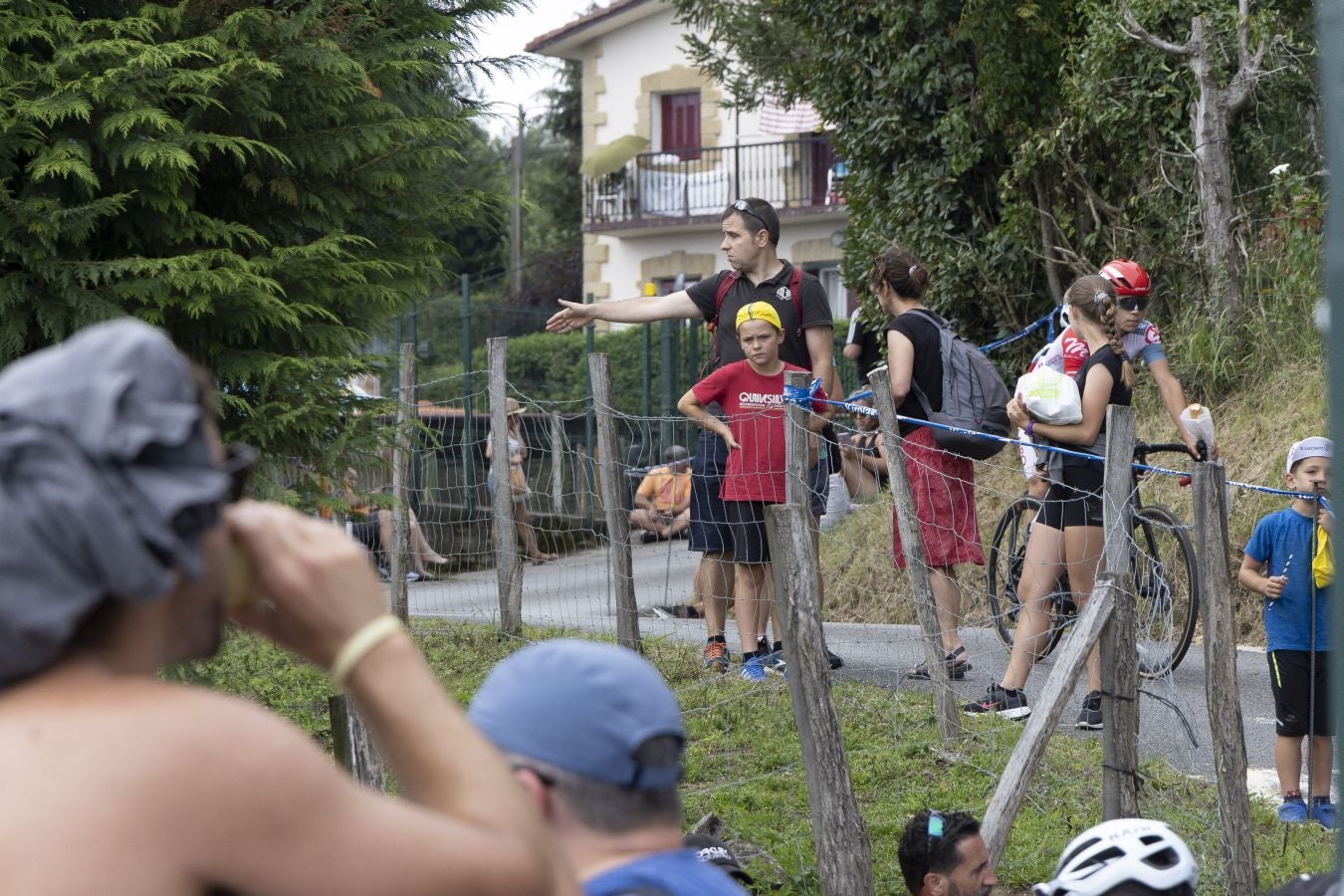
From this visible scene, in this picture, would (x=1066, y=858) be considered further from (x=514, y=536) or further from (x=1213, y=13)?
(x=1213, y=13)

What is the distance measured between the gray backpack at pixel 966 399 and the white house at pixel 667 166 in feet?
68.3

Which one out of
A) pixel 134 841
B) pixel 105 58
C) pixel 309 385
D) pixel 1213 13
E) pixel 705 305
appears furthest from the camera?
pixel 1213 13

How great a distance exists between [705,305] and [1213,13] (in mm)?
6513

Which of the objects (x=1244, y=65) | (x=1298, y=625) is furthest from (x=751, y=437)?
(x=1244, y=65)

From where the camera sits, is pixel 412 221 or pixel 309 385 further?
pixel 412 221

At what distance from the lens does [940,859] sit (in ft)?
13.9

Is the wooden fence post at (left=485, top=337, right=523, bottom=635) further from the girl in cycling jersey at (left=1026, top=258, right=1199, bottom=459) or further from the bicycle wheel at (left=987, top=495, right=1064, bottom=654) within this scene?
the girl in cycling jersey at (left=1026, top=258, right=1199, bottom=459)

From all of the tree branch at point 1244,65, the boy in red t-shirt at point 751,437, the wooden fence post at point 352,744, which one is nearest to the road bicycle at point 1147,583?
the boy in red t-shirt at point 751,437

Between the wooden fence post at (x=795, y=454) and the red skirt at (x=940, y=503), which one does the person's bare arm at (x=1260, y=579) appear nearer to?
the red skirt at (x=940, y=503)

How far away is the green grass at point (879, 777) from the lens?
5477mm

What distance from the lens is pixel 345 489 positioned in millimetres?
5820

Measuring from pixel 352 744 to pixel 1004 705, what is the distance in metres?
3.12

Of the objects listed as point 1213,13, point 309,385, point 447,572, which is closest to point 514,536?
point 447,572

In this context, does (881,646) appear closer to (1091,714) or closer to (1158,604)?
(1158,604)
